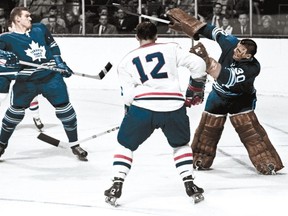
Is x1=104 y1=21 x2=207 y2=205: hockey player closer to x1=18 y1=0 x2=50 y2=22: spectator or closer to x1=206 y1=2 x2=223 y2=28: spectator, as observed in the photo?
x1=206 y1=2 x2=223 y2=28: spectator

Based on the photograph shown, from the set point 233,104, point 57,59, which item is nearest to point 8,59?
point 57,59

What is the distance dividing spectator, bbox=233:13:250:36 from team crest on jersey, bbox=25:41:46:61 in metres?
3.74

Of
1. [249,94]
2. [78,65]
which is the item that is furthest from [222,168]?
[78,65]

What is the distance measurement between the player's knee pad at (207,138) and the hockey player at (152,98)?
897 millimetres

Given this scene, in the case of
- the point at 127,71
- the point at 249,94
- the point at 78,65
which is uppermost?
the point at 127,71

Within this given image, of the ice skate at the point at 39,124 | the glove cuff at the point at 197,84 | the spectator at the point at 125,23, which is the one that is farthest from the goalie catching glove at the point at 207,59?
the spectator at the point at 125,23

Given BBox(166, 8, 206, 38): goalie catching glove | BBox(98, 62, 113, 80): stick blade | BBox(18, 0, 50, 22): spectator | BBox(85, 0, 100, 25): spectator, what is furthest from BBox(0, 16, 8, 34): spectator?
BBox(166, 8, 206, 38): goalie catching glove

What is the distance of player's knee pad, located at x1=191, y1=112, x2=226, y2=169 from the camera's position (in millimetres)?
5379

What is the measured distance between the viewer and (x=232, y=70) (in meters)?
4.99

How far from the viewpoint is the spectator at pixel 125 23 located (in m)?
9.92

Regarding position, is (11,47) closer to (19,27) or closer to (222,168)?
(19,27)

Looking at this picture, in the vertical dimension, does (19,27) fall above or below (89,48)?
above

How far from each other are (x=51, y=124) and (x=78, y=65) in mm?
2524

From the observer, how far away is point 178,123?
445 centimetres
